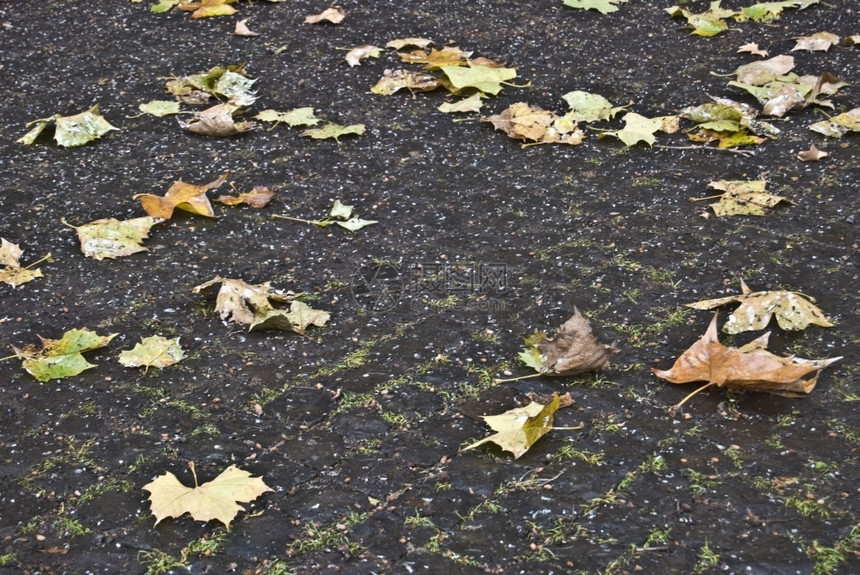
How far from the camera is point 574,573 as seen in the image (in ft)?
6.14

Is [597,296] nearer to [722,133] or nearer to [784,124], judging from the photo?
[722,133]

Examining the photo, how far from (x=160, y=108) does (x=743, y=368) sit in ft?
9.49

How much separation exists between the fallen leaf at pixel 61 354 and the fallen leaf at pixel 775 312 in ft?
6.10

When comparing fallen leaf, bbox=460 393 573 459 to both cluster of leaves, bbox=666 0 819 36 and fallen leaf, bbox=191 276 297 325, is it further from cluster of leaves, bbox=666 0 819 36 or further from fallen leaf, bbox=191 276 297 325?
cluster of leaves, bbox=666 0 819 36

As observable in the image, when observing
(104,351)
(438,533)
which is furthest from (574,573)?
(104,351)

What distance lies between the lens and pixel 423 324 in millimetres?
2750

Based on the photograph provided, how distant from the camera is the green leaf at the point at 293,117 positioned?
155 inches

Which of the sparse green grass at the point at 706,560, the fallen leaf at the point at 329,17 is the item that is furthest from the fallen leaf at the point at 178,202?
the sparse green grass at the point at 706,560

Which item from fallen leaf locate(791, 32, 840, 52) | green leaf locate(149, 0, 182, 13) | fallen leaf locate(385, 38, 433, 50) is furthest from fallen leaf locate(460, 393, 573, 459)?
green leaf locate(149, 0, 182, 13)

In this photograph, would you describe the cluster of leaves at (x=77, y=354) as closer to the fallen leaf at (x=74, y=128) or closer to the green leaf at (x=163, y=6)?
the fallen leaf at (x=74, y=128)

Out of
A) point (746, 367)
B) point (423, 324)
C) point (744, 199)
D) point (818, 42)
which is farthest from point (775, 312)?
point (818, 42)

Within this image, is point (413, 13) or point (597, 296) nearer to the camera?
point (597, 296)

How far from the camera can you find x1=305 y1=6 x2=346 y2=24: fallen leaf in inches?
192

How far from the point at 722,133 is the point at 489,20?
1710 millimetres
